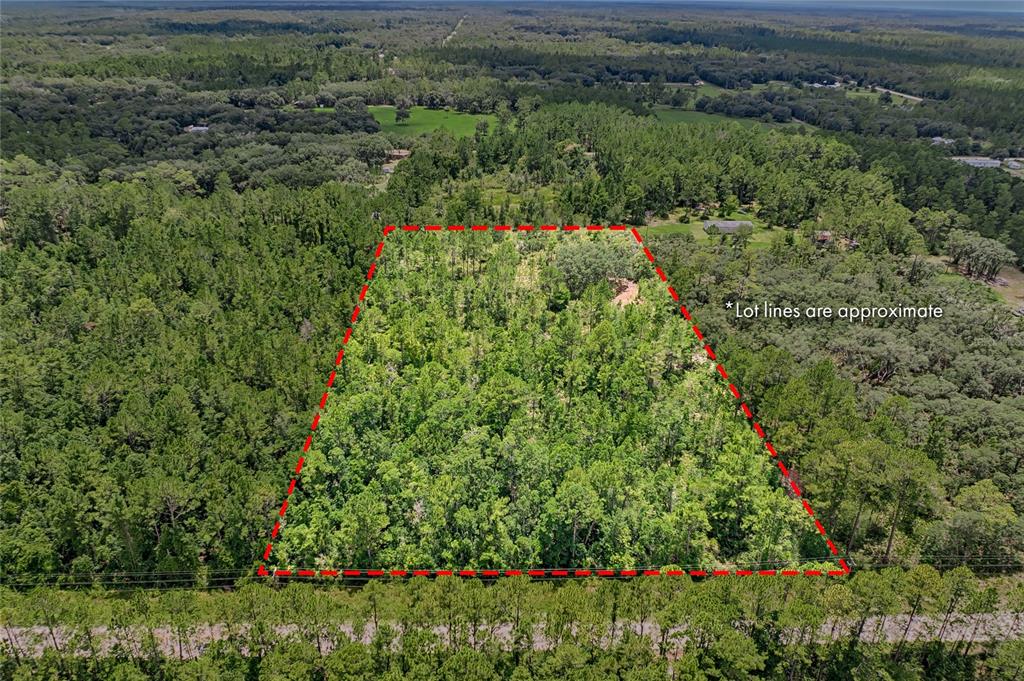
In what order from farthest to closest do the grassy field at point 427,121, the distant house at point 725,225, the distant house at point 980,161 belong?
the grassy field at point 427,121 → the distant house at point 980,161 → the distant house at point 725,225

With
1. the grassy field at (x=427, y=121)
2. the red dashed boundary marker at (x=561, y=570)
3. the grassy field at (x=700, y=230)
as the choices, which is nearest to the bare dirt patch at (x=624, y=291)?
the red dashed boundary marker at (x=561, y=570)

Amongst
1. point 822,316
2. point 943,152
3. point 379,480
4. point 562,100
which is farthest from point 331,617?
point 562,100

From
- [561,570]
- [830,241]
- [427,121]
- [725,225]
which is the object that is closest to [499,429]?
[561,570]

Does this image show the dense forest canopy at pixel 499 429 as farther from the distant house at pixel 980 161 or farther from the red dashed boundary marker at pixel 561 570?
the distant house at pixel 980 161

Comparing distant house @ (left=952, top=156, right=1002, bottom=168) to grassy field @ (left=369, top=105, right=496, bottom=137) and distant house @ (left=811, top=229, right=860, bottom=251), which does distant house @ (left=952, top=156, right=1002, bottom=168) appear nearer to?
distant house @ (left=811, top=229, right=860, bottom=251)

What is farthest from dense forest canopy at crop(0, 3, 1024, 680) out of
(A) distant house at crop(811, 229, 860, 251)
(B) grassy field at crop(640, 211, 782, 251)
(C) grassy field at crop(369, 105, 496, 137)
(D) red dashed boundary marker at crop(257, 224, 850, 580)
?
(C) grassy field at crop(369, 105, 496, 137)
